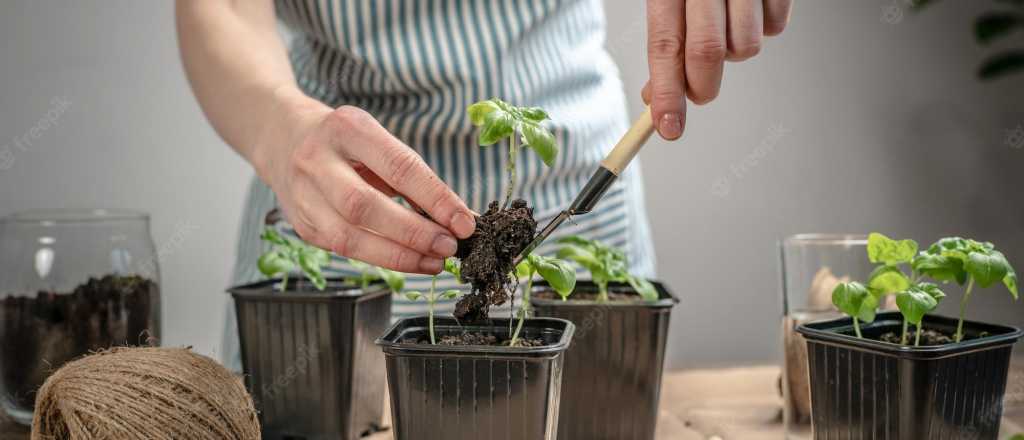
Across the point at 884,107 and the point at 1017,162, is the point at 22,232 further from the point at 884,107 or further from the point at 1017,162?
the point at 1017,162

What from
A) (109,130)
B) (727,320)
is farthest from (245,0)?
(727,320)

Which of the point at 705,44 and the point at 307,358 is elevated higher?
the point at 705,44

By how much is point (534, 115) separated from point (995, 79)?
8.11ft

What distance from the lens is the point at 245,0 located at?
1194mm

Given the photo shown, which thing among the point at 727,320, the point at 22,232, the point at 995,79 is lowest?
the point at 727,320

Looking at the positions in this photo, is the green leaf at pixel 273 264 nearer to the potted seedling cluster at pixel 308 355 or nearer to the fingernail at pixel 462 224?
the potted seedling cluster at pixel 308 355

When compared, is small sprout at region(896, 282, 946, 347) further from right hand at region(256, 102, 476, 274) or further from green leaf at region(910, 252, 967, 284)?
right hand at region(256, 102, 476, 274)

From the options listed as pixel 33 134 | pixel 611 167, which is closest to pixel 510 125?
pixel 611 167

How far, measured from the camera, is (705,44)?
0.76 m

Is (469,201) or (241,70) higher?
(241,70)

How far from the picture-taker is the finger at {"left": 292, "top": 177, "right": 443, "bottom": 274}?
2.64 ft

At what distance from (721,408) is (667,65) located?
1.80 feet

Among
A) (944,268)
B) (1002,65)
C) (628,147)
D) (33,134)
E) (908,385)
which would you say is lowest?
(908,385)

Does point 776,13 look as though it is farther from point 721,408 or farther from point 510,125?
point 721,408
